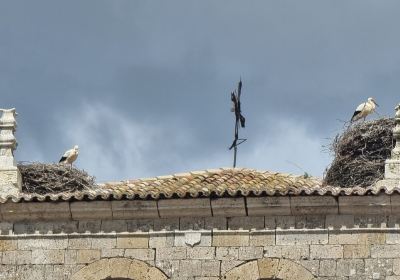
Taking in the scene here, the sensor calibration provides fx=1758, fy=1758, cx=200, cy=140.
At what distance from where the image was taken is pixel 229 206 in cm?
2111

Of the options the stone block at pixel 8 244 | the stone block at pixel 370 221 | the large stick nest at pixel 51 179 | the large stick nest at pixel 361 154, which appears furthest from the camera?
the large stick nest at pixel 51 179

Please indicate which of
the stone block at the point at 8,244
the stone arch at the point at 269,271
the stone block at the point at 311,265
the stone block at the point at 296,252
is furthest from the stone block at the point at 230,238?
the stone block at the point at 8,244

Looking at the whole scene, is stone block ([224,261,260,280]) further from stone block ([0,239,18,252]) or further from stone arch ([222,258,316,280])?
stone block ([0,239,18,252])

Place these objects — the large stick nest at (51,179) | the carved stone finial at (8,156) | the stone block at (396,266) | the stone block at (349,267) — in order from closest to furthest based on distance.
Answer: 1. the stone block at (396,266)
2. the stone block at (349,267)
3. the carved stone finial at (8,156)
4. the large stick nest at (51,179)

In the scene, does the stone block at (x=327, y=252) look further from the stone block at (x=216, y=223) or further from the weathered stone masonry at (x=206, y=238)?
the stone block at (x=216, y=223)

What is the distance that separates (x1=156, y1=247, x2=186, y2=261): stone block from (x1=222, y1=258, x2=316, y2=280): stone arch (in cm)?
62

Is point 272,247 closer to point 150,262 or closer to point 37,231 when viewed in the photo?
point 150,262

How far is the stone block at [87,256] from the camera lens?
21.2 metres

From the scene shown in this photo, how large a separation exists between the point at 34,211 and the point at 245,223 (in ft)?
8.52

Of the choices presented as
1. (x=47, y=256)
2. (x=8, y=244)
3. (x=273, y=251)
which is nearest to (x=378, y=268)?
(x=273, y=251)

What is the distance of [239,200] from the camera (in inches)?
830

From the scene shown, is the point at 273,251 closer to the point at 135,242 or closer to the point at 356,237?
the point at 356,237

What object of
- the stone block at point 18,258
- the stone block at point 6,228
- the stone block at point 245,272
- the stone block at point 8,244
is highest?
the stone block at point 6,228

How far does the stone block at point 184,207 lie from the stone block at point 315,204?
1049 mm
